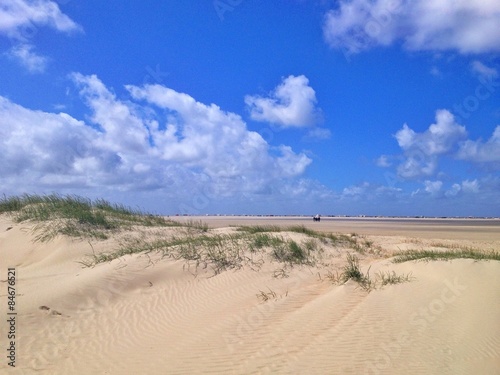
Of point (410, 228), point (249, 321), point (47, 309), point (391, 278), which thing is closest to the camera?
point (249, 321)

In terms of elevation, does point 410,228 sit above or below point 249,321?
above

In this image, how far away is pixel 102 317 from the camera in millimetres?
6688

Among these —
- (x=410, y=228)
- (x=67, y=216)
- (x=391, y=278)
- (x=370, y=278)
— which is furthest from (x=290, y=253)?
(x=410, y=228)

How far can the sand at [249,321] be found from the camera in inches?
191

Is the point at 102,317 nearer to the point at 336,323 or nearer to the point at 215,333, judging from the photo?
the point at 215,333

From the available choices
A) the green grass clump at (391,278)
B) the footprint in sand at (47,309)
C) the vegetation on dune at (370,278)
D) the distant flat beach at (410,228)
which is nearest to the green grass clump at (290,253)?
the vegetation on dune at (370,278)

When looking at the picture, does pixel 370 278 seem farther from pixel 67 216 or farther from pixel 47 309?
pixel 67 216

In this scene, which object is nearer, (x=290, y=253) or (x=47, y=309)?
(x=47, y=309)

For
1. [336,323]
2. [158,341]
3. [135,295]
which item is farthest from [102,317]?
[336,323]

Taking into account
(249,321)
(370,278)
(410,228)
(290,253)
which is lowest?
(249,321)

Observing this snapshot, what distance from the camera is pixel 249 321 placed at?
6113 mm

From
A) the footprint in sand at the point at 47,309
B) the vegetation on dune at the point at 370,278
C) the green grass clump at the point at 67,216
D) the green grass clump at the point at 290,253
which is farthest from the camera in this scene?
the green grass clump at the point at 67,216

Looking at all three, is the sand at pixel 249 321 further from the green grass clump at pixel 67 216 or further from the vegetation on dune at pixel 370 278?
the green grass clump at pixel 67 216

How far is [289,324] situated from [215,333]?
1.17 m
